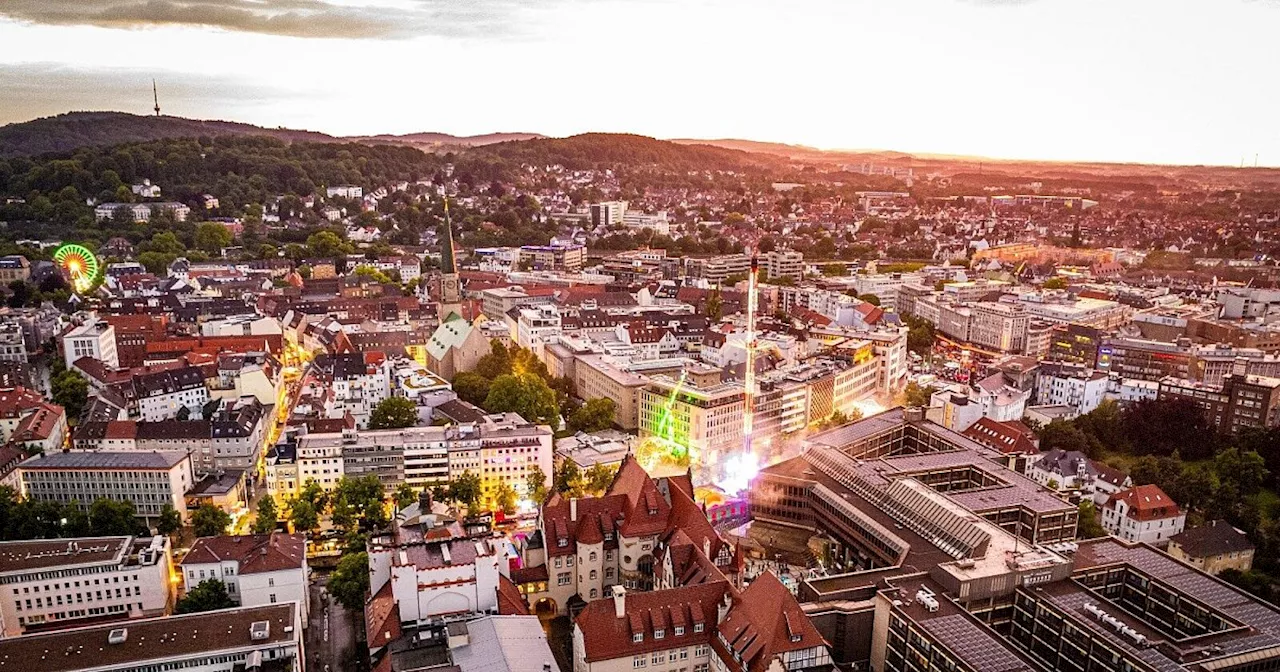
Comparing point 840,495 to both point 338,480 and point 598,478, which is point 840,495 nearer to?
point 598,478

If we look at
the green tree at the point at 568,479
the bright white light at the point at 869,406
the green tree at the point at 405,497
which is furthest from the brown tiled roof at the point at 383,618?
the bright white light at the point at 869,406

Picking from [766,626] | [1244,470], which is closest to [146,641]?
[766,626]

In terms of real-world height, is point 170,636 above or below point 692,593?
below

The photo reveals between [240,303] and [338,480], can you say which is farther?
[240,303]

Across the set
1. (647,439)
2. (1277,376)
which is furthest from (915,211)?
(647,439)

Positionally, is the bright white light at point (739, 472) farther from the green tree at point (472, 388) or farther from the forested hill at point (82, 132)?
the forested hill at point (82, 132)

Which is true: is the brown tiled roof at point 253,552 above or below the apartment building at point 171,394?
below
